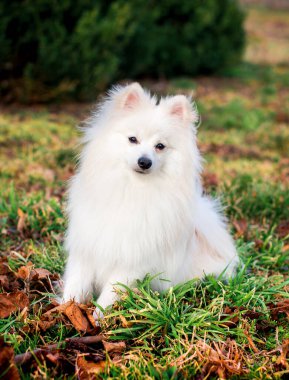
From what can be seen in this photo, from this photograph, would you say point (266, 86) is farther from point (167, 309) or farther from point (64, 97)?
point (167, 309)

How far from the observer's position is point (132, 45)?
1005 cm

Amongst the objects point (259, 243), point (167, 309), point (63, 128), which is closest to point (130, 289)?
point (167, 309)

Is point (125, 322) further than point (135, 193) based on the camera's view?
No

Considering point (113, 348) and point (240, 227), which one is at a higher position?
point (113, 348)

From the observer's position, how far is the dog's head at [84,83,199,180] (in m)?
2.90

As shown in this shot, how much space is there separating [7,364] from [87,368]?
1.26ft

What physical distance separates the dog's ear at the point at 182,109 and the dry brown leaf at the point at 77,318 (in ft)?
4.16

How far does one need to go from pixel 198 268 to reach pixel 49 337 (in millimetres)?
1117

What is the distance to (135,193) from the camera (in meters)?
2.91

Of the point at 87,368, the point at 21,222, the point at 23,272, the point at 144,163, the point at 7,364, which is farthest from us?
A: the point at 21,222

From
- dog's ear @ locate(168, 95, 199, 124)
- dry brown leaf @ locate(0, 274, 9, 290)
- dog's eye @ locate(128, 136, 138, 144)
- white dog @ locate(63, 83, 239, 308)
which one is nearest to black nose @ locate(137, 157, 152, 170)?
white dog @ locate(63, 83, 239, 308)

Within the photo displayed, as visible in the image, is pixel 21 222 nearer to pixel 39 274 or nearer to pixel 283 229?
pixel 39 274

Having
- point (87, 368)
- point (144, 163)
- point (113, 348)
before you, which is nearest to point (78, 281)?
point (113, 348)

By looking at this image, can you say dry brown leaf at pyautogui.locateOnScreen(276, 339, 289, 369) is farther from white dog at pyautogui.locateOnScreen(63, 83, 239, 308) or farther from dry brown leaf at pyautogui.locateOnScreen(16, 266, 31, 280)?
dry brown leaf at pyautogui.locateOnScreen(16, 266, 31, 280)
